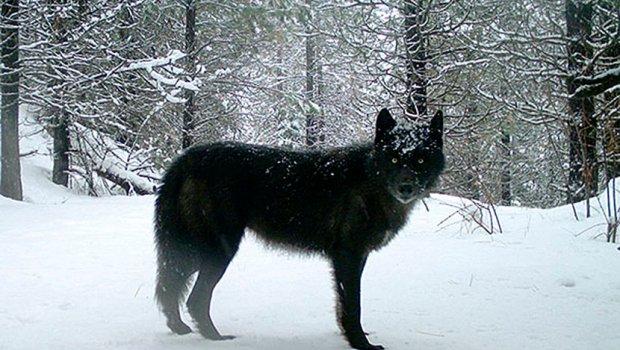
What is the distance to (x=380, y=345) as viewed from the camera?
159 inches

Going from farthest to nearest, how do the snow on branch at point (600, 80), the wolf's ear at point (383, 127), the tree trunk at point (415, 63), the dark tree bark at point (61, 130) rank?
the dark tree bark at point (61, 130) → the tree trunk at point (415, 63) → the wolf's ear at point (383, 127) → the snow on branch at point (600, 80)

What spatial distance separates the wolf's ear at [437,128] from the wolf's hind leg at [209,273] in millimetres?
1563

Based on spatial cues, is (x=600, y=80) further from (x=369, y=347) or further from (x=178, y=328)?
(x=178, y=328)

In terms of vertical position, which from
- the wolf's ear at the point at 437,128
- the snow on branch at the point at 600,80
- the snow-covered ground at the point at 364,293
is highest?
the snow on branch at the point at 600,80

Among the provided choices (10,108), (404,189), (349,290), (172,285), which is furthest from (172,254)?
(10,108)

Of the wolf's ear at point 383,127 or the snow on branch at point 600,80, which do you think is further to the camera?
the wolf's ear at point 383,127

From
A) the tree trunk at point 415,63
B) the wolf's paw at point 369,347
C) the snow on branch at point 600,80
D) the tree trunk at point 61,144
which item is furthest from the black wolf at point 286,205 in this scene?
the tree trunk at point 61,144

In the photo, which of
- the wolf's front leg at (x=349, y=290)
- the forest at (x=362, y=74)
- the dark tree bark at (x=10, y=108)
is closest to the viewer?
the wolf's front leg at (x=349, y=290)

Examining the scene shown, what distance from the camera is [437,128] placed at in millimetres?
4484

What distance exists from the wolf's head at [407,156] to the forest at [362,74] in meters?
3.30

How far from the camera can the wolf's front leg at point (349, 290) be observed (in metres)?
4.05

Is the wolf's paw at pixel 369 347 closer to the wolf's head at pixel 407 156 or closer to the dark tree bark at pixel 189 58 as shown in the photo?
the wolf's head at pixel 407 156

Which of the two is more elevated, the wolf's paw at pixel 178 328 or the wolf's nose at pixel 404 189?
the wolf's nose at pixel 404 189

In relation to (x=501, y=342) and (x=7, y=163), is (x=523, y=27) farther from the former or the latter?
(x=7, y=163)
